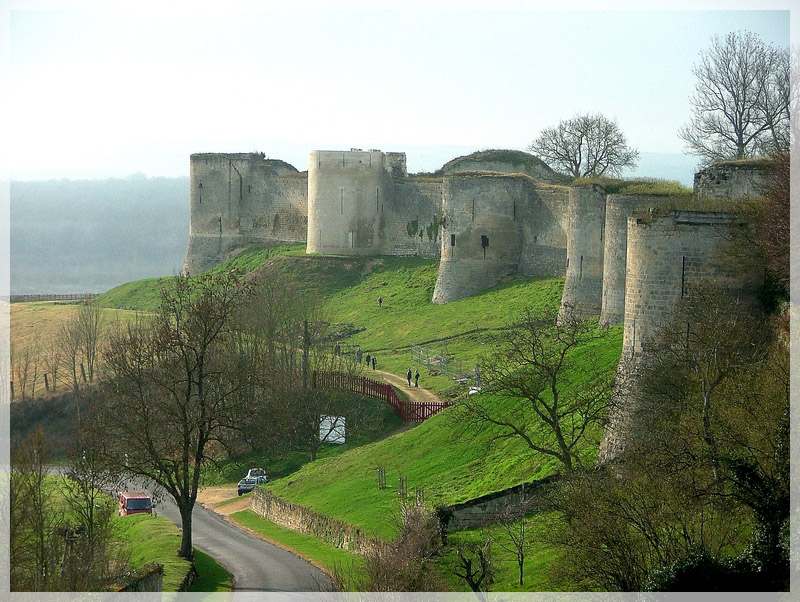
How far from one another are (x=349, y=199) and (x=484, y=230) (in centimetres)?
1030

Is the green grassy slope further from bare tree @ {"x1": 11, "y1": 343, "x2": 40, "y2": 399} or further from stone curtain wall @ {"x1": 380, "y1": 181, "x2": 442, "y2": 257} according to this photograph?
stone curtain wall @ {"x1": 380, "y1": 181, "x2": 442, "y2": 257}

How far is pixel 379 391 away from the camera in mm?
39594

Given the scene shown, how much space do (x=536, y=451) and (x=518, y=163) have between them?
29.6 metres

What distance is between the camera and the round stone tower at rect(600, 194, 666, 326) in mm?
32281

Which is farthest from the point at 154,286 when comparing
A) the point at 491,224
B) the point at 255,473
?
the point at 255,473

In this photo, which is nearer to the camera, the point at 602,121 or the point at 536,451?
the point at 536,451

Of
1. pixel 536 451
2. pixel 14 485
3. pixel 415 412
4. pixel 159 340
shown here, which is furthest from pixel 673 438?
pixel 415 412

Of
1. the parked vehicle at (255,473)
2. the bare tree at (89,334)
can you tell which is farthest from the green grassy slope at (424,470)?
the bare tree at (89,334)

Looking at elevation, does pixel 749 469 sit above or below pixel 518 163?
below

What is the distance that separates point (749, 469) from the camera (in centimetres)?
1989

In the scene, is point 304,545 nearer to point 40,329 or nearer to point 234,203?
point 40,329

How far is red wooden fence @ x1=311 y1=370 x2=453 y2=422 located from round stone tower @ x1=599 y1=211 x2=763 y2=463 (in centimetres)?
1141

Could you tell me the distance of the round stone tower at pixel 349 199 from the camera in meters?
56.9

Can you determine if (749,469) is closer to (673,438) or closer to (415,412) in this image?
(673,438)
